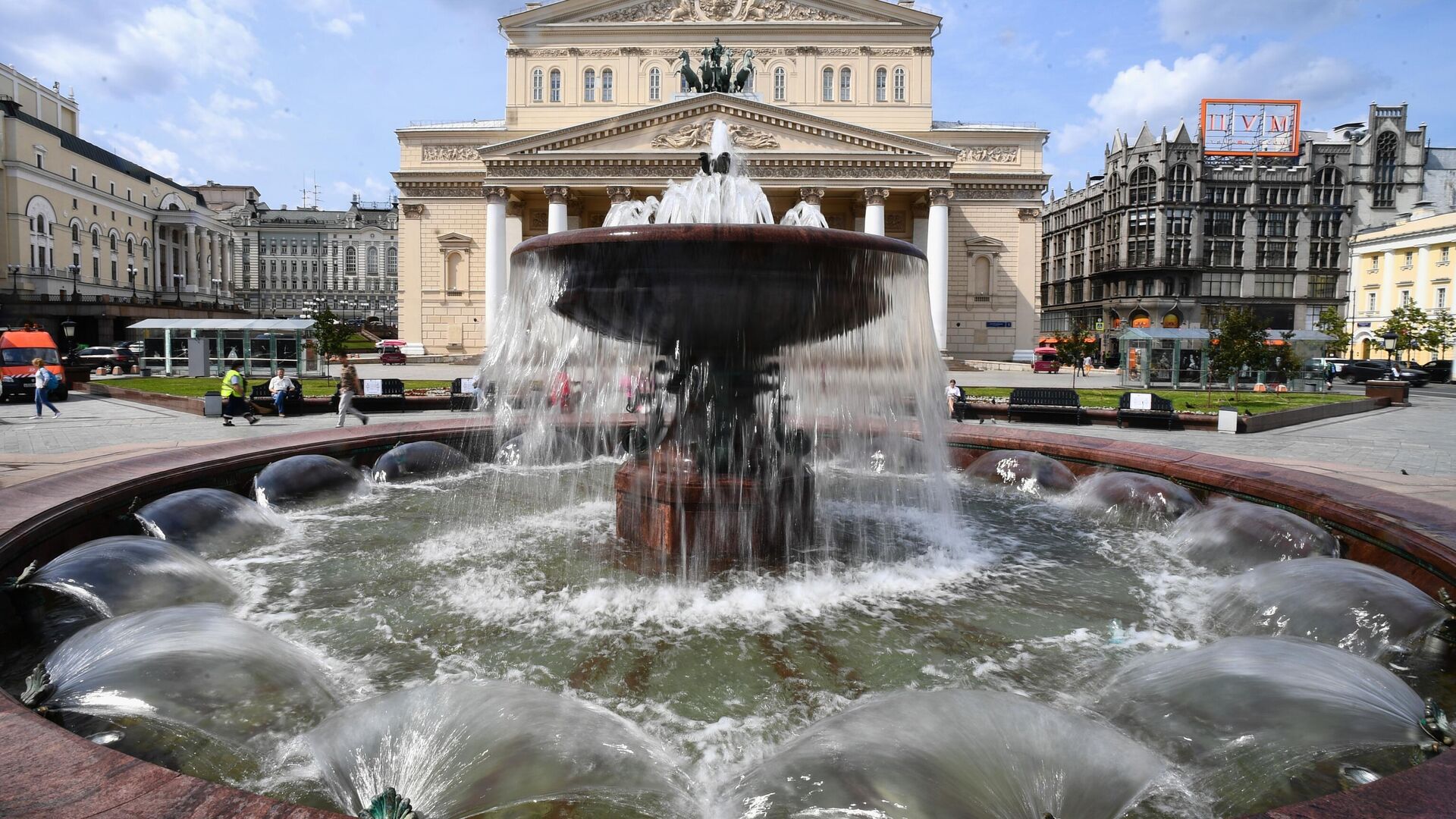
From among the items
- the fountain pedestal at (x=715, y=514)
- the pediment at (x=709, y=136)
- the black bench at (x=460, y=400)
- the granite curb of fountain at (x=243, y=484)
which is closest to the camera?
the granite curb of fountain at (x=243, y=484)

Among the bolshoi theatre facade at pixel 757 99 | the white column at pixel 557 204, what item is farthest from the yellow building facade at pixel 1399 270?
the white column at pixel 557 204

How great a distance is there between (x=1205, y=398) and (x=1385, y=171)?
Result: 60.7 m

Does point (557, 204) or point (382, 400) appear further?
point (557, 204)

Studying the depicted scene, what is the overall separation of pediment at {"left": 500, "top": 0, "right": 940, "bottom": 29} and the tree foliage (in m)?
30.6

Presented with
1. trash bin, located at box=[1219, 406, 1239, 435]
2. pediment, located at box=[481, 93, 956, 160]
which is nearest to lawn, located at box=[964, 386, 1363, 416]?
trash bin, located at box=[1219, 406, 1239, 435]

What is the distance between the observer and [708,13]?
47406mm

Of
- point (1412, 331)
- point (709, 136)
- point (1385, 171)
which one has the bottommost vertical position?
point (1412, 331)

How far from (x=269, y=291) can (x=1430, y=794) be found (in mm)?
126817

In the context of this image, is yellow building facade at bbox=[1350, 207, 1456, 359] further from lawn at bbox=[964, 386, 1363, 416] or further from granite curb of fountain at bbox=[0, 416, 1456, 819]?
granite curb of fountain at bbox=[0, 416, 1456, 819]

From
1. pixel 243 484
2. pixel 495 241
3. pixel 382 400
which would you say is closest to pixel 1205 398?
pixel 382 400

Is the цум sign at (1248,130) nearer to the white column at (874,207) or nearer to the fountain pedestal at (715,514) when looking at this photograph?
the white column at (874,207)

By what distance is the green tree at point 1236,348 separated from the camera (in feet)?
76.6

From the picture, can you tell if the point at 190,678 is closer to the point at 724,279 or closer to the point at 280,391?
the point at 724,279

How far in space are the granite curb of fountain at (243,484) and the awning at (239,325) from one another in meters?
23.1
